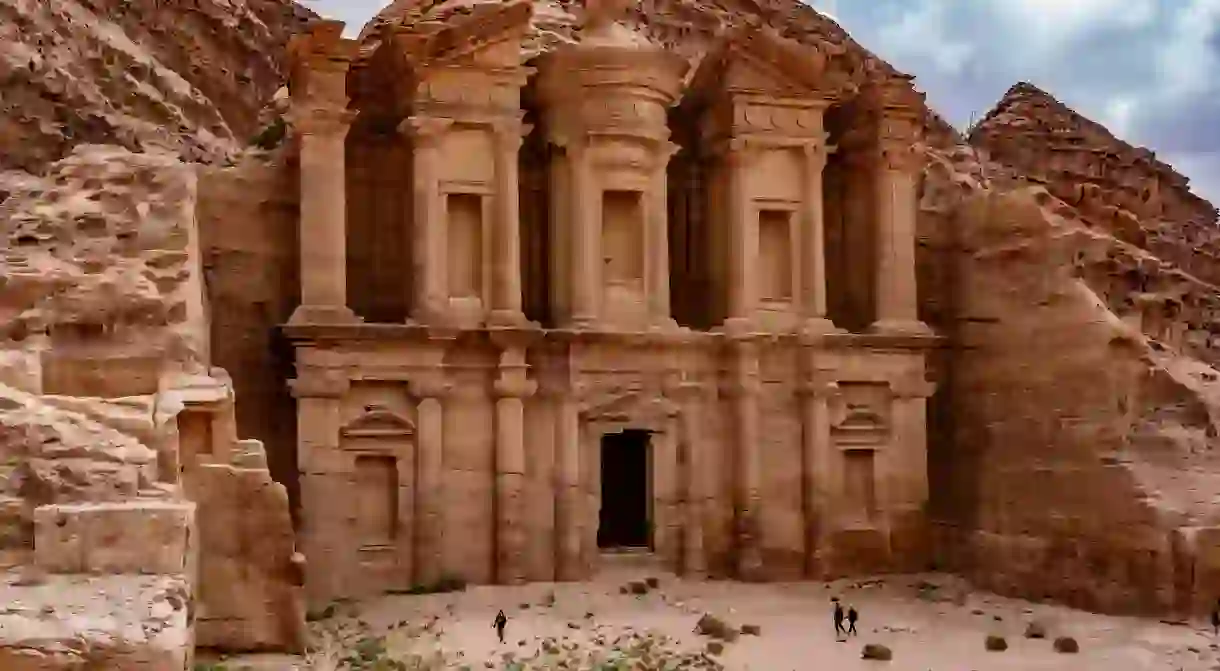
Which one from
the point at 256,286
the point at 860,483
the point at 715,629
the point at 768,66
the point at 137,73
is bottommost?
the point at 715,629

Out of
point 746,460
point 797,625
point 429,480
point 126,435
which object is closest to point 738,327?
point 746,460

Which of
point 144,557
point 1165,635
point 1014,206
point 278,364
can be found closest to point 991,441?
point 1014,206

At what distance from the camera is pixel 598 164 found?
77.0ft

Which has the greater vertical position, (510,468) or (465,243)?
(465,243)

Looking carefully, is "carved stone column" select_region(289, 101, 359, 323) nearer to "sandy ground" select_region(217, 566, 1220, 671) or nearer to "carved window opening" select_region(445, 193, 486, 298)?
"carved window opening" select_region(445, 193, 486, 298)

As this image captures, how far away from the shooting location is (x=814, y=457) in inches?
941

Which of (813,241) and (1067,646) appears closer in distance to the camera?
(1067,646)

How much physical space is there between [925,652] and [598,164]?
9856 mm

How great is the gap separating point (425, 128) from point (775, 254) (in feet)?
22.2

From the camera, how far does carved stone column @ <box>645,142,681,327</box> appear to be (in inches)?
931

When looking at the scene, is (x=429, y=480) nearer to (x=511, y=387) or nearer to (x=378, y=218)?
(x=511, y=387)

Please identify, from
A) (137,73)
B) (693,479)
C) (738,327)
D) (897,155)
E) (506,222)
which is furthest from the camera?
(137,73)

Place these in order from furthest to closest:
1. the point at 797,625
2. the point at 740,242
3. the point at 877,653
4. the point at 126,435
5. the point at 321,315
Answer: the point at 740,242 < the point at 321,315 < the point at 797,625 < the point at 877,653 < the point at 126,435

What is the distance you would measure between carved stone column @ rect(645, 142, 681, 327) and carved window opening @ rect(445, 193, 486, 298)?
116 inches
